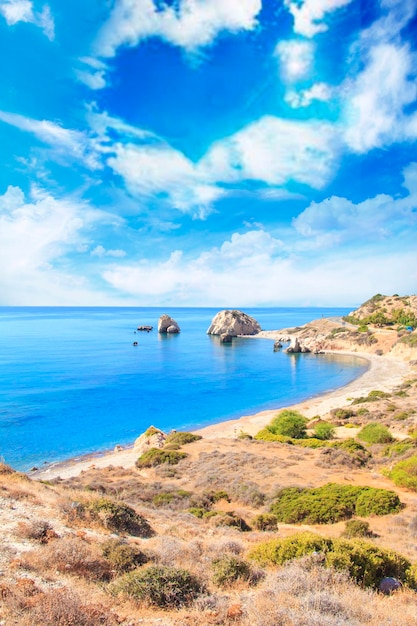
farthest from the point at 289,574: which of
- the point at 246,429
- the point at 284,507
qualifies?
the point at 246,429

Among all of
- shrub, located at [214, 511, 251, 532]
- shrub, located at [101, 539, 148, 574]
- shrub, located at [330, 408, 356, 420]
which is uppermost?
shrub, located at [101, 539, 148, 574]

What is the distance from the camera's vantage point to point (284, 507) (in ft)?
51.5

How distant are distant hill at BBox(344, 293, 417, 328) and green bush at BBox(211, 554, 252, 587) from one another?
110161mm

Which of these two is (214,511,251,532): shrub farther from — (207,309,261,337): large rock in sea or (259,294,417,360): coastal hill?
(207,309,261,337): large rock in sea

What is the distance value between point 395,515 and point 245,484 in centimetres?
733

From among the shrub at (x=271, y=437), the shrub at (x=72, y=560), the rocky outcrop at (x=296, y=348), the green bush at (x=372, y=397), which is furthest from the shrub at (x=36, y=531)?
the rocky outcrop at (x=296, y=348)

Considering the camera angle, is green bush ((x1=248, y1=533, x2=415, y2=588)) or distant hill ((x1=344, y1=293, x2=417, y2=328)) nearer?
green bush ((x1=248, y1=533, x2=415, y2=588))

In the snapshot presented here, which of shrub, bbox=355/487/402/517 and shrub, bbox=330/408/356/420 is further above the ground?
A: shrub, bbox=355/487/402/517

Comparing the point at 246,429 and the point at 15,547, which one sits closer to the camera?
the point at 15,547

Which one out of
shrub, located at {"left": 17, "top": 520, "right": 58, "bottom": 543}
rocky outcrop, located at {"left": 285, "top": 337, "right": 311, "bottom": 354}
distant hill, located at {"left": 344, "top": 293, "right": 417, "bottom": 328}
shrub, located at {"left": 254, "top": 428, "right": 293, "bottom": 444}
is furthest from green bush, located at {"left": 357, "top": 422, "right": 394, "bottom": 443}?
distant hill, located at {"left": 344, "top": 293, "right": 417, "bottom": 328}

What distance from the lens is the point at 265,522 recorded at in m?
13.9

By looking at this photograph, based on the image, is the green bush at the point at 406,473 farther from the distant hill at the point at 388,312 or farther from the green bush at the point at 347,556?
the distant hill at the point at 388,312

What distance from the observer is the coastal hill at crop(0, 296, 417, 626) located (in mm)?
6117

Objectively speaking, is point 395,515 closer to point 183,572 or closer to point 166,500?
point 166,500
